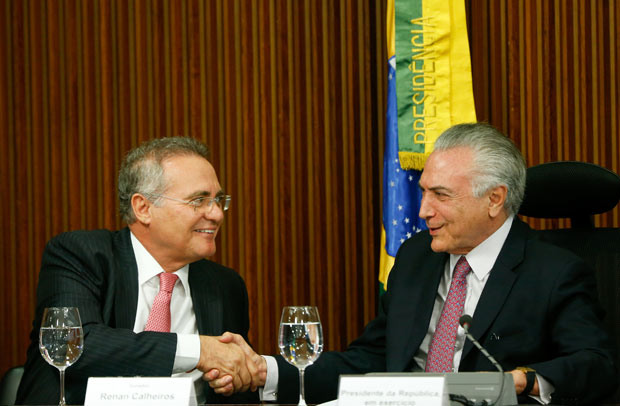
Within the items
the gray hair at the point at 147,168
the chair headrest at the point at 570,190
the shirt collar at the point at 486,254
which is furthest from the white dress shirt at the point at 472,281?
the gray hair at the point at 147,168

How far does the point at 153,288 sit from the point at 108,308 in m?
0.21

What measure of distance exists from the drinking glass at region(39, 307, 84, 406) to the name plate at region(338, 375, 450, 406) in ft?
2.21

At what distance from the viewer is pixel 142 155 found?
2.75 meters

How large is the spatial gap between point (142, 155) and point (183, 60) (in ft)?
5.43

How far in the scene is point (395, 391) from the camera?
1.48m

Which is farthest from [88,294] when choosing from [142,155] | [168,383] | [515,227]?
[515,227]

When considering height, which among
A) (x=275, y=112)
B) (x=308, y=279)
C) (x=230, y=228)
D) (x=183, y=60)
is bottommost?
(x=308, y=279)

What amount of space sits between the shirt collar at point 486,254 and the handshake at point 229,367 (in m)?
0.74

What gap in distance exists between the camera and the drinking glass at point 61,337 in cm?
→ 177

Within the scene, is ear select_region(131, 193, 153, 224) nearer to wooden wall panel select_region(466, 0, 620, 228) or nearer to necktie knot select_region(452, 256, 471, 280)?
necktie knot select_region(452, 256, 471, 280)

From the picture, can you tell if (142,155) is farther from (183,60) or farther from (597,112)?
(597,112)

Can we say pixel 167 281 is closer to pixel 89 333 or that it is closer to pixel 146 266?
pixel 146 266

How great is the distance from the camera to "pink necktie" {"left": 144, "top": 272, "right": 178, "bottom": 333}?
2564 millimetres

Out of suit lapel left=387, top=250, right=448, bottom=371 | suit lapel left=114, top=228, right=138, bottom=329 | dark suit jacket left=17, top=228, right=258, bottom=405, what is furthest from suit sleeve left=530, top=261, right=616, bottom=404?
suit lapel left=114, top=228, right=138, bottom=329
